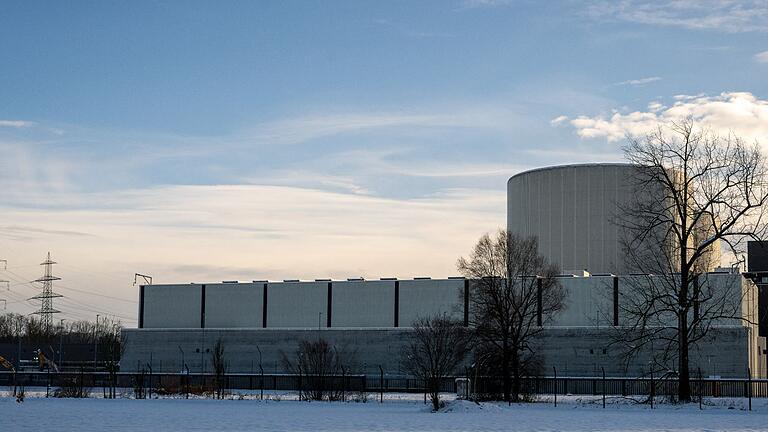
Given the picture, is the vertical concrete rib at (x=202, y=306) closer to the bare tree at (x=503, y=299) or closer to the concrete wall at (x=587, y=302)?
the concrete wall at (x=587, y=302)

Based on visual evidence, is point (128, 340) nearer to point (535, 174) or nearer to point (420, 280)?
point (420, 280)

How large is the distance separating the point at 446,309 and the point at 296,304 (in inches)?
515

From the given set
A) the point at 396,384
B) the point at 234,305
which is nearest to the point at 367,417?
the point at 396,384

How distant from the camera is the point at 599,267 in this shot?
252 ft

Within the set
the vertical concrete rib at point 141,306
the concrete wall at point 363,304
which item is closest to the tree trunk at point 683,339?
the concrete wall at point 363,304

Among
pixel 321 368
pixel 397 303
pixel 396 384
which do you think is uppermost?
pixel 397 303

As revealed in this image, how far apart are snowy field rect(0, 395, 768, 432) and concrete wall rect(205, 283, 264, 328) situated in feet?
110

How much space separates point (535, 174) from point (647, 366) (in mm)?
18802

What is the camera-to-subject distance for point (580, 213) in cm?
7719

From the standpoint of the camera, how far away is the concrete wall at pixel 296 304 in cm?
8144

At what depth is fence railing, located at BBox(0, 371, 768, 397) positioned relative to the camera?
181 feet

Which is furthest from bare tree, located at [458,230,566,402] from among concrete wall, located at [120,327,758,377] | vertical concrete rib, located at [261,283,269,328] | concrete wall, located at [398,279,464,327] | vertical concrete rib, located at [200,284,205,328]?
vertical concrete rib, located at [200,284,205,328]

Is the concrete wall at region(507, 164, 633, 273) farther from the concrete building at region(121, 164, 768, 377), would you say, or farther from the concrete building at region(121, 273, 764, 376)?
the concrete building at region(121, 273, 764, 376)

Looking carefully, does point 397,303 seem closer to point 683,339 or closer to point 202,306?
point 202,306
